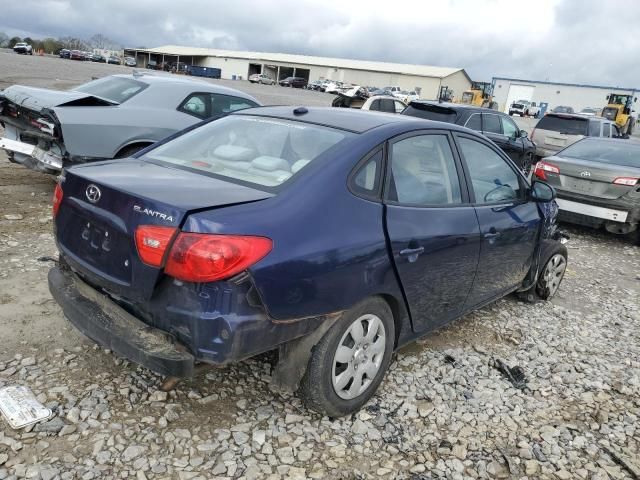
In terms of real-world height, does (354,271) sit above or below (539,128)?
below

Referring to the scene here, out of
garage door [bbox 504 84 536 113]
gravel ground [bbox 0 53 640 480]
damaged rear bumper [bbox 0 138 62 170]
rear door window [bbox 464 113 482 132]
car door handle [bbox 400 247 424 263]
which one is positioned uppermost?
garage door [bbox 504 84 536 113]

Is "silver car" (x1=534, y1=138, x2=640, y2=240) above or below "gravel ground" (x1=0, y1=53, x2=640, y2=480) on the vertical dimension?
above

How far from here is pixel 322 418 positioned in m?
3.06

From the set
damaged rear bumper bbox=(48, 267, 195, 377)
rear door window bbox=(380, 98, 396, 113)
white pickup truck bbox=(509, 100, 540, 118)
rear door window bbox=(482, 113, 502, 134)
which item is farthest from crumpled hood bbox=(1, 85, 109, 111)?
white pickup truck bbox=(509, 100, 540, 118)

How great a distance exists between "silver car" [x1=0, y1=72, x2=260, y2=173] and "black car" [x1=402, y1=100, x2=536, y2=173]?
5041 millimetres

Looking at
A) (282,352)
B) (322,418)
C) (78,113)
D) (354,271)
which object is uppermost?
(78,113)

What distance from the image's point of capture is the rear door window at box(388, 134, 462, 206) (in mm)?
3180

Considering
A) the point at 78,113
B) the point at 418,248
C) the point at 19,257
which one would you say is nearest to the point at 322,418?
the point at 418,248

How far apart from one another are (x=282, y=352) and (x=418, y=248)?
3.24 feet

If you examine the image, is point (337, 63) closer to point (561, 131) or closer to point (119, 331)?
point (561, 131)

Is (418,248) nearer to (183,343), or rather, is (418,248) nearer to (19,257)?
(183,343)

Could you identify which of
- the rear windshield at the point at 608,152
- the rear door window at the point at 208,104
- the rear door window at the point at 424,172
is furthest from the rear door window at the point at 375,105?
the rear door window at the point at 424,172

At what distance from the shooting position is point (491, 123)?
11.9 m

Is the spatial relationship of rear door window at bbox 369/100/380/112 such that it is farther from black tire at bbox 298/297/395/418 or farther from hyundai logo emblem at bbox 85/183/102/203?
hyundai logo emblem at bbox 85/183/102/203
